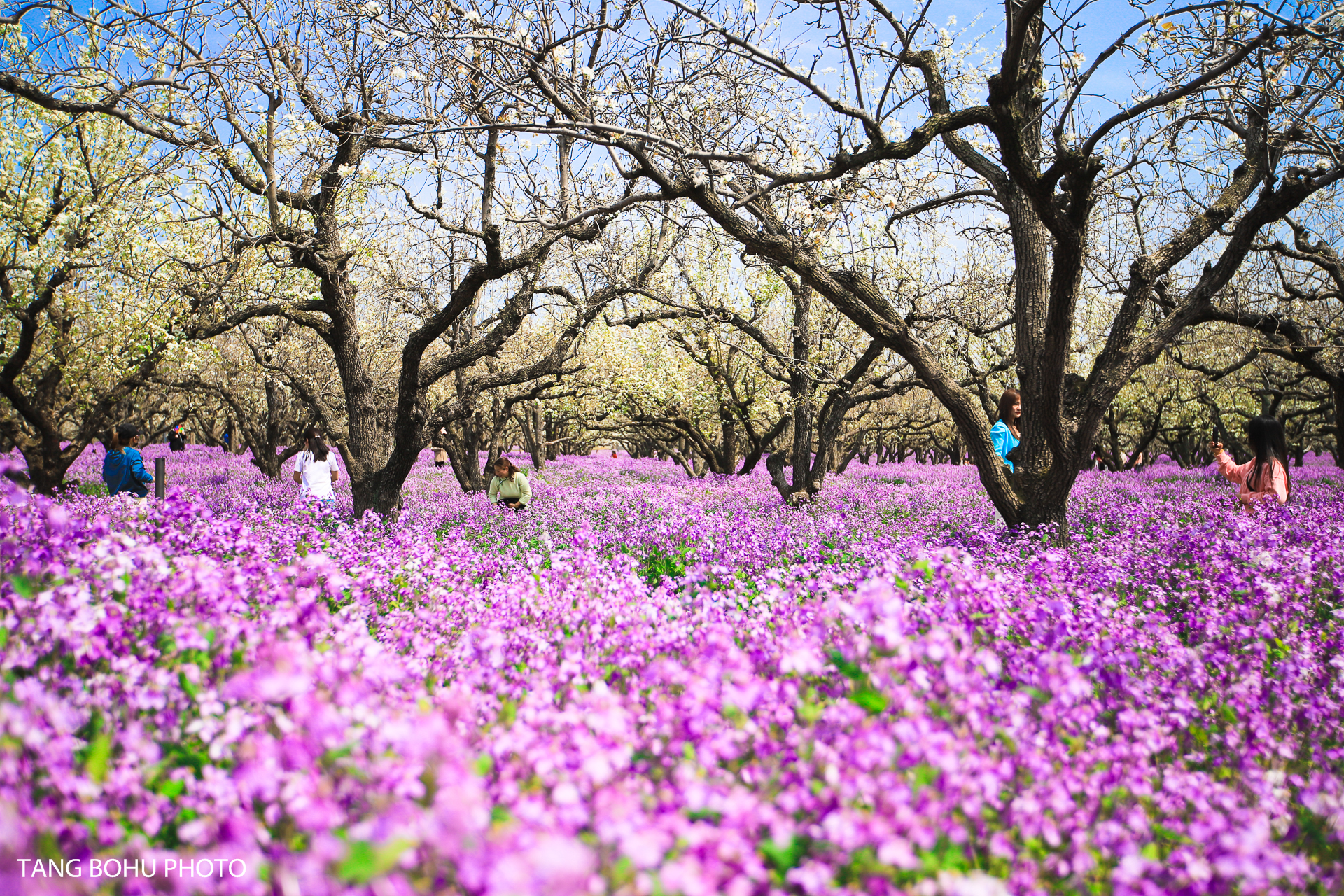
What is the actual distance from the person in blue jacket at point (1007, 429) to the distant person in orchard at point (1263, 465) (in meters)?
2.67

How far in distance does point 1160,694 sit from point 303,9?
10.9 metres

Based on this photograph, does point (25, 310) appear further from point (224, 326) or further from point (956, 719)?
point (956, 719)

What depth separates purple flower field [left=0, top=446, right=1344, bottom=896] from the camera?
67.4 inches

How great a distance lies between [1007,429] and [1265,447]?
3843 millimetres

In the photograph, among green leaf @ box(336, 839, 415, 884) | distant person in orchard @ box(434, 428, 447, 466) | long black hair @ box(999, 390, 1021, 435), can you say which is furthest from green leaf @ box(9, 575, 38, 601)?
distant person in orchard @ box(434, 428, 447, 466)

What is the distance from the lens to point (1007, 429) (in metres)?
9.63

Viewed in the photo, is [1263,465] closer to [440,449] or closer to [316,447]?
[316,447]

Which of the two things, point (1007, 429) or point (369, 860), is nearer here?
point (369, 860)

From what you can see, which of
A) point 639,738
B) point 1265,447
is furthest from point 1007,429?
point 639,738

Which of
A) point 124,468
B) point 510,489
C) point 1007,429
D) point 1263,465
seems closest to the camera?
point 1007,429

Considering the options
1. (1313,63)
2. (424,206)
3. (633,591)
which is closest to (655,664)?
(633,591)

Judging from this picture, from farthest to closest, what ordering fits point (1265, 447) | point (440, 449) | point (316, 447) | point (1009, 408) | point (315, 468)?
point (440, 449), point (315, 468), point (316, 447), point (1009, 408), point (1265, 447)

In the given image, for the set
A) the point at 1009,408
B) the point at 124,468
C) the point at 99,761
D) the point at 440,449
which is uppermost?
the point at 1009,408

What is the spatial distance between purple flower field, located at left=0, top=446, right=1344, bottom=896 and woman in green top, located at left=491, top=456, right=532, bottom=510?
24.7 ft
